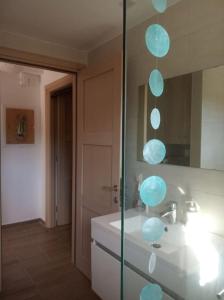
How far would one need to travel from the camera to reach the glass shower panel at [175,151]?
126 centimetres

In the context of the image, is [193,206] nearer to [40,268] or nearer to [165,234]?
[165,234]

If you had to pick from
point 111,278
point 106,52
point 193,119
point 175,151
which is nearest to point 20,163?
point 106,52

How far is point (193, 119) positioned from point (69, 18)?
120cm

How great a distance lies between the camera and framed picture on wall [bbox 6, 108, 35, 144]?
3.36 m

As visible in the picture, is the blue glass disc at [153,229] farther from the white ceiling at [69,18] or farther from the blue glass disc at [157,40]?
the white ceiling at [69,18]

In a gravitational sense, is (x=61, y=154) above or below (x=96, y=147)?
below

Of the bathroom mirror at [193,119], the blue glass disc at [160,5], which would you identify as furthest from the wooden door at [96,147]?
the blue glass disc at [160,5]

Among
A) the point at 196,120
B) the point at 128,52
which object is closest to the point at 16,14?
the point at 128,52

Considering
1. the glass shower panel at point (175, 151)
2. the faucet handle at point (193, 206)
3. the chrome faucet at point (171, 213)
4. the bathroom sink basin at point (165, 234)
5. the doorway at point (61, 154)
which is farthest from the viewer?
the doorway at point (61, 154)

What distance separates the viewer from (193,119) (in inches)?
61.5

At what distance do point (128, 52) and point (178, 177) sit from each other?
3.58 ft

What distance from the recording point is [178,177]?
1.65 m

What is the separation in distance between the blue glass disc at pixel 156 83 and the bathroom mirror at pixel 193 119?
0.04 metres

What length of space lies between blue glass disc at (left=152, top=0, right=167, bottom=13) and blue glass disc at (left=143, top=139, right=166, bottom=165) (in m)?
0.93
